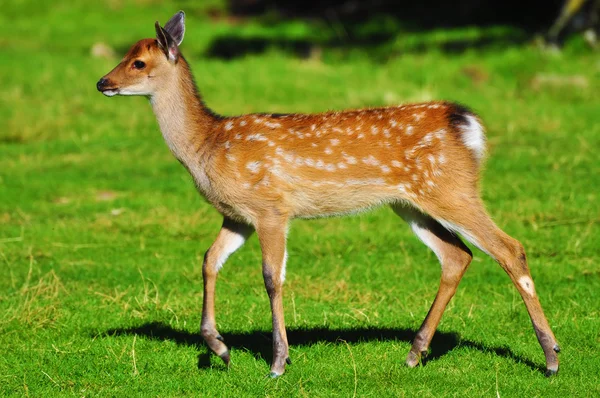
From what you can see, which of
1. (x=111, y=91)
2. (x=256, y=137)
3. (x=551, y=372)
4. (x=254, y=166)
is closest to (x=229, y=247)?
(x=254, y=166)

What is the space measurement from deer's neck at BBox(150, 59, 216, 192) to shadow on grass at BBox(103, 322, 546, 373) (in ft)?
4.04

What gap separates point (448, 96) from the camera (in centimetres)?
1538

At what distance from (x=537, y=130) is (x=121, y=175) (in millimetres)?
5429

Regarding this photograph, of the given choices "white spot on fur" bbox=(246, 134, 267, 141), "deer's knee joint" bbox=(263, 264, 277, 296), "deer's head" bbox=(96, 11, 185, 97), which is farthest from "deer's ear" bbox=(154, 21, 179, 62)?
"deer's knee joint" bbox=(263, 264, 277, 296)

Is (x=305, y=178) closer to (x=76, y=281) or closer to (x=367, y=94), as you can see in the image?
(x=76, y=281)

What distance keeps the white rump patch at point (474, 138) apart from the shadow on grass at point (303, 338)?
1321 millimetres

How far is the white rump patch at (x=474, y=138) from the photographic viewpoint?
6629 mm

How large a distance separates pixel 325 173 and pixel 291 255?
9.25 ft

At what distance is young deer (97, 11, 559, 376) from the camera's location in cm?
649

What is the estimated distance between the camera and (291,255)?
9445 millimetres

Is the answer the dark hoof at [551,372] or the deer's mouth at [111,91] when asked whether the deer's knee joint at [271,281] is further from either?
the dark hoof at [551,372]

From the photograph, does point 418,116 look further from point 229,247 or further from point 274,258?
point 229,247

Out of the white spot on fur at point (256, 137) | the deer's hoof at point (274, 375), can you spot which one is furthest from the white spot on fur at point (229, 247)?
the deer's hoof at point (274, 375)

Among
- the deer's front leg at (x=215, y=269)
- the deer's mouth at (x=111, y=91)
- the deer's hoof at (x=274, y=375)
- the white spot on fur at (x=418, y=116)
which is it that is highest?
the deer's mouth at (x=111, y=91)
